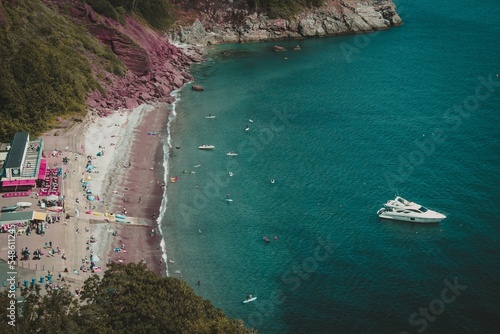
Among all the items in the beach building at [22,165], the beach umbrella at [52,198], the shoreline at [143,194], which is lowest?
the shoreline at [143,194]

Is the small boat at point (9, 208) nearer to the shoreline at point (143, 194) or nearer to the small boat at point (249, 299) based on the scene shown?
the shoreline at point (143, 194)

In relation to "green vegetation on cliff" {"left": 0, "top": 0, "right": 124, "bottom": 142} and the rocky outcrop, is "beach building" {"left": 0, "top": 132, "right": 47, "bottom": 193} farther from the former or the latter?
the rocky outcrop

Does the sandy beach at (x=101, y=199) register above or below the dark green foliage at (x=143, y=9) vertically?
below

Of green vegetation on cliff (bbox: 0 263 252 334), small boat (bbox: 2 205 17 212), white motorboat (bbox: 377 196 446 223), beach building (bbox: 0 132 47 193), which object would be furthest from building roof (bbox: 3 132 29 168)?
white motorboat (bbox: 377 196 446 223)

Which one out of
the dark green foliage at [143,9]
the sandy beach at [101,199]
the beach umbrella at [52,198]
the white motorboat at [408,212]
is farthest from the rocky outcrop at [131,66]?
the white motorboat at [408,212]

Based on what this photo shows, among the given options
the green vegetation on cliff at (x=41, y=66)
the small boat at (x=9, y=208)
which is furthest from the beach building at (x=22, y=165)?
the green vegetation on cliff at (x=41, y=66)

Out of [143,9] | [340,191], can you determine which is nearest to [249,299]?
[340,191]

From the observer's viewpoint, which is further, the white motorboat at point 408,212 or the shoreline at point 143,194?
the white motorboat at point 408,212

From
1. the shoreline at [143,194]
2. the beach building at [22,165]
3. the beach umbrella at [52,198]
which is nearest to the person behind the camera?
the shoreline at [143,194]

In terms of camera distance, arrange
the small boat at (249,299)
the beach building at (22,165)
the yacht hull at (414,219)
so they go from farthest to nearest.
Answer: the yacht hull at (414,219) < the beach building at (22,165) < the small boat at (249,299)
